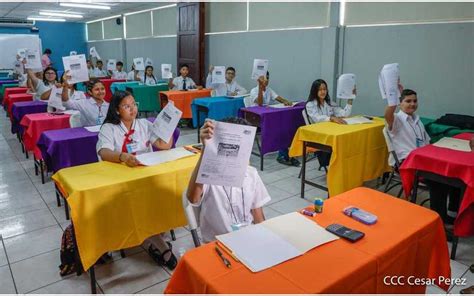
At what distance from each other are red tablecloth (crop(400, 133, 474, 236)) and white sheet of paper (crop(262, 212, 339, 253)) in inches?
55.2

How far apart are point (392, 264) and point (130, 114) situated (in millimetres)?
1824

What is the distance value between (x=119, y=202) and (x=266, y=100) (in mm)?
3496

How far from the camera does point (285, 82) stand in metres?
6.01

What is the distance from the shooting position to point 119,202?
202cm

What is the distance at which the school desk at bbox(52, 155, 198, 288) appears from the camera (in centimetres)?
192

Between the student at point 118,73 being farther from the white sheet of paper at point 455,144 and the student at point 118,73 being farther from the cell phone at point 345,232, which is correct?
the cell phone at point 345,232

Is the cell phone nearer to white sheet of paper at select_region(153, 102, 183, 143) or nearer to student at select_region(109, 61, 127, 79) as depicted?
white sheet of paper at select_region(153, 102, 183, 143)

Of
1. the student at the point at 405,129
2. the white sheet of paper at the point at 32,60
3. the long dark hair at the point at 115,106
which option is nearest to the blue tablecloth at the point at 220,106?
the white sheet of paper at the point at 32,60

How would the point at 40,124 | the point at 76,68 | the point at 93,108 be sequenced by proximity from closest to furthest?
the point at 76,68, the point at 93,108, the point at 40,124

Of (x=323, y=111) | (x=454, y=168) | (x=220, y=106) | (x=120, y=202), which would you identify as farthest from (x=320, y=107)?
(x=120, y=202)

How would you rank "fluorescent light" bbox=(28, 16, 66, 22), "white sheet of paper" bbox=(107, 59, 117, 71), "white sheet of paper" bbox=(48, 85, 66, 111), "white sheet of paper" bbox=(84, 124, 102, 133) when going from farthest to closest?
"fluorescent light" bbox=(28, 16, 66, 22), "white sheet of paper" bbox=(107, 59, 117, 71), "white sheet of paper" bbox=(48, 85, 66, 111), "white sheet of paper" bbox=(84, 124, 102, 133)

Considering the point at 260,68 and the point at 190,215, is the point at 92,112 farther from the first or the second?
the point at 190,215

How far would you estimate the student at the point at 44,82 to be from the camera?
5172 mm

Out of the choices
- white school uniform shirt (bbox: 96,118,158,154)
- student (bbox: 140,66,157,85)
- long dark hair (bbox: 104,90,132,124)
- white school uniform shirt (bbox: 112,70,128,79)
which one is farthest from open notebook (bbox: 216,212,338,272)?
white school uniform shirt (bbox: 112,70,128,79)
